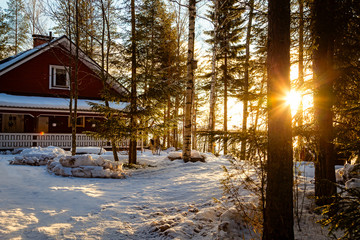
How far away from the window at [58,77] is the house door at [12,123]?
547 centimetres

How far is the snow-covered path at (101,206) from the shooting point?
11.8ft

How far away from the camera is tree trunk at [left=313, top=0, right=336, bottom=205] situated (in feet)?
12.6

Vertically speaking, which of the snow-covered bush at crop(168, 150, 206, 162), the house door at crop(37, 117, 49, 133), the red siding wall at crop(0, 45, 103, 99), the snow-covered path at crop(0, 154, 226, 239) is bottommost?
the snow-covered path at crop(0, 154, 226, 239)

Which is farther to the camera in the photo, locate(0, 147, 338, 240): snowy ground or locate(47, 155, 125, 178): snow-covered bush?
locate(47, 155, 125, 178): snow-covered bush

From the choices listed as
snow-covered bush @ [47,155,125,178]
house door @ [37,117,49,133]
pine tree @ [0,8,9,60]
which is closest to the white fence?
house door @ [37,117,49,133]

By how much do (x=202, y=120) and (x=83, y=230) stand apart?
1150 inches

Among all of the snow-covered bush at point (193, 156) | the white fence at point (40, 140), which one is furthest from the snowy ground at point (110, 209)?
the white fence at point (40, 140)

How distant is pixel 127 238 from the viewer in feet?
11.7

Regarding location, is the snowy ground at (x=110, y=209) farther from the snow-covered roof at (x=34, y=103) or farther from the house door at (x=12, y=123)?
the house door at (x=12, y=123)

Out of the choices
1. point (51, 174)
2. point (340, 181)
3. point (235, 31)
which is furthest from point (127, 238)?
point (235, 31)

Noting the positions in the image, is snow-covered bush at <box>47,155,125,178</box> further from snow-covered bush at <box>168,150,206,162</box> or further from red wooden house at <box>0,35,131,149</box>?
red wooden house at <box>0,35,131,149</box>

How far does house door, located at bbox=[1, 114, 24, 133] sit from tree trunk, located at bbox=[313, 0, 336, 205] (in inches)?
953

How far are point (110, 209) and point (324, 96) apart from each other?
4589 millimetres

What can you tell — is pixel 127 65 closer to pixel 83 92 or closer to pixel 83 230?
pixel 83 230
